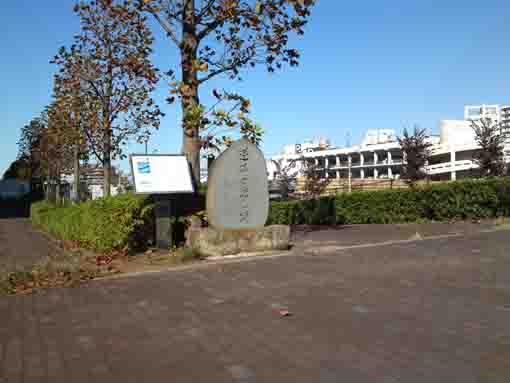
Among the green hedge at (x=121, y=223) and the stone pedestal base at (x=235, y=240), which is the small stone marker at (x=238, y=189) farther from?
the green hedge at (x=121, y=223)

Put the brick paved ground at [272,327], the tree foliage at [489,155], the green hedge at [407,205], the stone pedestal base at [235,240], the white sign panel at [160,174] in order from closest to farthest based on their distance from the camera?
the brick paved ground at [272,327] → the stone pedestal base at [235,240] → the white sign panel at [160,174] → the green hedge at [407,205] → the tree foliage at [489,155]

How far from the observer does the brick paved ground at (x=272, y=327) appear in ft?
11.4

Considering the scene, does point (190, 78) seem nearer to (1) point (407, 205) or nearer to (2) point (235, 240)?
(2) point (235, 240)

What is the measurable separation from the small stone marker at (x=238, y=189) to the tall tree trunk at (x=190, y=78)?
5.21ft

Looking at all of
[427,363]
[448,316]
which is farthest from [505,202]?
[427,363]

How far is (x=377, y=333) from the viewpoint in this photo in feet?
13.7

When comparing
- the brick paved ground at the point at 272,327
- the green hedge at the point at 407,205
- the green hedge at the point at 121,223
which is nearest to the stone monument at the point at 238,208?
the green hedge at the point at 121,223

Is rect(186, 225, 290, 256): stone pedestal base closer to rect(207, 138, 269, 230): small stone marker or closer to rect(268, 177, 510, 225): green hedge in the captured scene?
rect(207, 138, 269, 230): small stone marker

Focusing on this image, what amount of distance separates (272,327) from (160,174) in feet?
18.5

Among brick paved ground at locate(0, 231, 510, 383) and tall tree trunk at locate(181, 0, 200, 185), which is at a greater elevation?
tall tree trunk at locate(181, 0, 200, 185)

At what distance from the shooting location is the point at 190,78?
10.6 meters

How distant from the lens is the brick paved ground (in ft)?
11.4

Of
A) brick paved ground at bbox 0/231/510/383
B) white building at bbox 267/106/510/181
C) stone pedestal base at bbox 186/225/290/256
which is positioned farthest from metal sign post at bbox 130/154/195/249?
white building at bbox 267/106/510/181

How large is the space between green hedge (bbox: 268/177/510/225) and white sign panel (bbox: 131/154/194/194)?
8708mm
